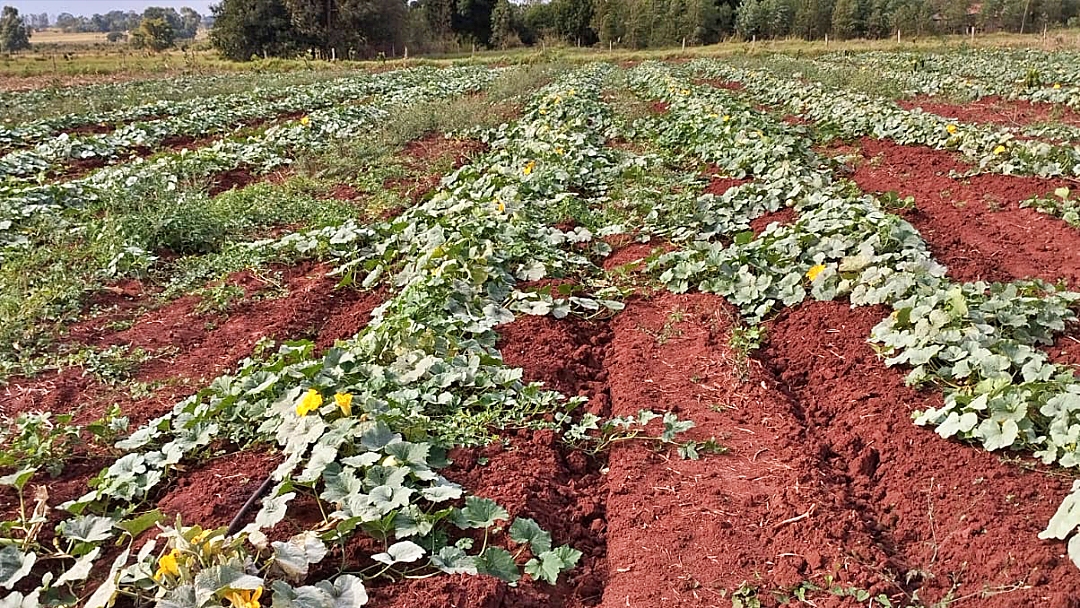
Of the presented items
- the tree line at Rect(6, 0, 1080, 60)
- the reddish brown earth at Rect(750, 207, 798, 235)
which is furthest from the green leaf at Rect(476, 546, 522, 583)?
the tree line at Rect(6, 0, 1080, 60)

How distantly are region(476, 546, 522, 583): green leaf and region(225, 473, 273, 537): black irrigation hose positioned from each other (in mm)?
964

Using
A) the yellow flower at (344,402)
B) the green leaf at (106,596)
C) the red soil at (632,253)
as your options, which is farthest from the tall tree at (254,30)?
the green leaf at (106,596)

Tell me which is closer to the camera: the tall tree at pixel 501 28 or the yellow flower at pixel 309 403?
the yellow flower at pixel 309 403

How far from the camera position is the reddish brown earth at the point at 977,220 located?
5531 millimetres

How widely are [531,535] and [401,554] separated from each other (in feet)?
1.82

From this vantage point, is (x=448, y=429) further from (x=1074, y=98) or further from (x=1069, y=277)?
(x=1074, y=98)

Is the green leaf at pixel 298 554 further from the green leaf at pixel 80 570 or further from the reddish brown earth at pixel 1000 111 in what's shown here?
the reddish brown earth at pixel 1000 111

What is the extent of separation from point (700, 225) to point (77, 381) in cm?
494

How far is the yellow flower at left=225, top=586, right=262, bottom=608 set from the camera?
85.7 inches

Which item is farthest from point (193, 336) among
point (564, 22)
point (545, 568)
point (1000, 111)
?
point (564, 22)

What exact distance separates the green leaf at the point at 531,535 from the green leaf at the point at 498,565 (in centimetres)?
12

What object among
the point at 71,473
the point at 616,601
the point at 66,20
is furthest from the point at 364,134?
the point at 66,20

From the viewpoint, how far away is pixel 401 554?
255 cm

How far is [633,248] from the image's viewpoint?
6.29 m
